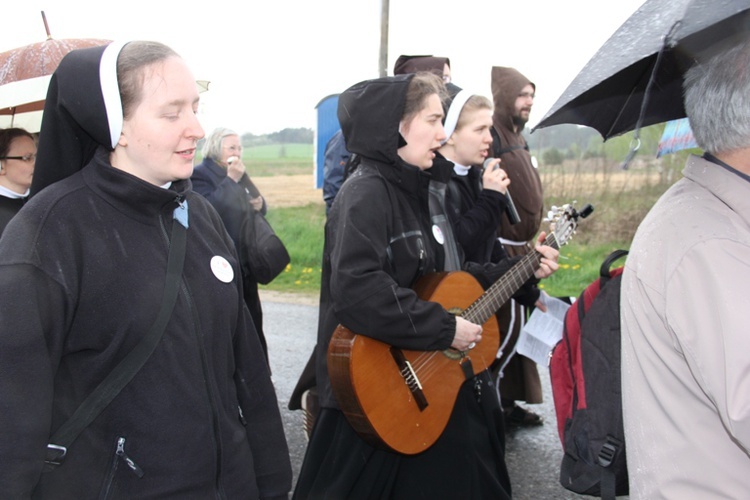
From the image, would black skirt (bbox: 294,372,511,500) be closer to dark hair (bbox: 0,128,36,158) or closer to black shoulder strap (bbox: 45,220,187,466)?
black shoulder strap (bbox: 45,220,187,466)

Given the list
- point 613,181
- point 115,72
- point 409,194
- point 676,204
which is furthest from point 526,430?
point 613,181

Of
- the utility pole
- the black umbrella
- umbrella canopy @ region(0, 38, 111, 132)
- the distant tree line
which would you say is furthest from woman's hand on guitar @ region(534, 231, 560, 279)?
the distant tree line

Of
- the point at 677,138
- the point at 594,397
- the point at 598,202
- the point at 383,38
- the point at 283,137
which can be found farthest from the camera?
the point at 283,137

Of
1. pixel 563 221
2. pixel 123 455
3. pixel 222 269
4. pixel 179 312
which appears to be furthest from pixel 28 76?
pixel 563 221

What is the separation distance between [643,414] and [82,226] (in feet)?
4.45

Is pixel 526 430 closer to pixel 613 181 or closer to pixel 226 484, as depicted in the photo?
pixel 226 484

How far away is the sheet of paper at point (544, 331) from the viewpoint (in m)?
3.41

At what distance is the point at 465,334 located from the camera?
9.91 feet

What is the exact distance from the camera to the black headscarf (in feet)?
6.14

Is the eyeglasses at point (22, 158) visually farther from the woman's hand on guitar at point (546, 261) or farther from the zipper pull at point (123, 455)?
the woman's hand on guitar at point (546, 261)

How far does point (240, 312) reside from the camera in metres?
2.22

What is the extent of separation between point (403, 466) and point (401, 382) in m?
0.36

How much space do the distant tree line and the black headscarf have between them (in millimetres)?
12461

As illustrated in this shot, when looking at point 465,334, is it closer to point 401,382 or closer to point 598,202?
point 401,382
